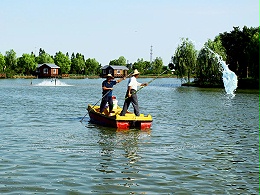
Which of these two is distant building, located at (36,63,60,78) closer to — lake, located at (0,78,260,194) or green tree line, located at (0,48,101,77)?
green tree line, located at (0,48,101,77)

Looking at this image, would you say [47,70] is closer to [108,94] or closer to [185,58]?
[185,58]

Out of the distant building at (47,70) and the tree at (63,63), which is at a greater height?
the tree at (63,63)

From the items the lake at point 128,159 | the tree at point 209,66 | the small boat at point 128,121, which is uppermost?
the tree at point 209,66

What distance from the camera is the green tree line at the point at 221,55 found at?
69312mm

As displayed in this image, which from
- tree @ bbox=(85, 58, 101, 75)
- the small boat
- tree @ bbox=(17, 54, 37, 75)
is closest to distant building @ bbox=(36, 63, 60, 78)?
tree @ bbox=(17, 54, 37, 75)

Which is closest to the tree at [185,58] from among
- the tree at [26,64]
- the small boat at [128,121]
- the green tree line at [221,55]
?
the green tree line at [221,55]

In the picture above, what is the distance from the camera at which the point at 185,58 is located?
75.2m

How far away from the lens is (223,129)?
793 inches

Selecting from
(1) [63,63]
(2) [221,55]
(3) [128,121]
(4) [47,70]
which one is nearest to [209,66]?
(2) [221,55]

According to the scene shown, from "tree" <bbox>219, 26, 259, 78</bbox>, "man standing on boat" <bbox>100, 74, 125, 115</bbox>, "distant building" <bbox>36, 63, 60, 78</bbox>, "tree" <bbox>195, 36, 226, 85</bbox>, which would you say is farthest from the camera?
"distant building" <bbox>36, 63, 60, 78</bbox>

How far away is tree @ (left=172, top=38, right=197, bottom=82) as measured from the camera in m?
74.9

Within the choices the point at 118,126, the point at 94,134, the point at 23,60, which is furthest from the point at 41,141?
the point at 23,60

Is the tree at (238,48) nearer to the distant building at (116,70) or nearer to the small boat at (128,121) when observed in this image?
the small boat at (128,121)

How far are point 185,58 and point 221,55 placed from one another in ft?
20.0
